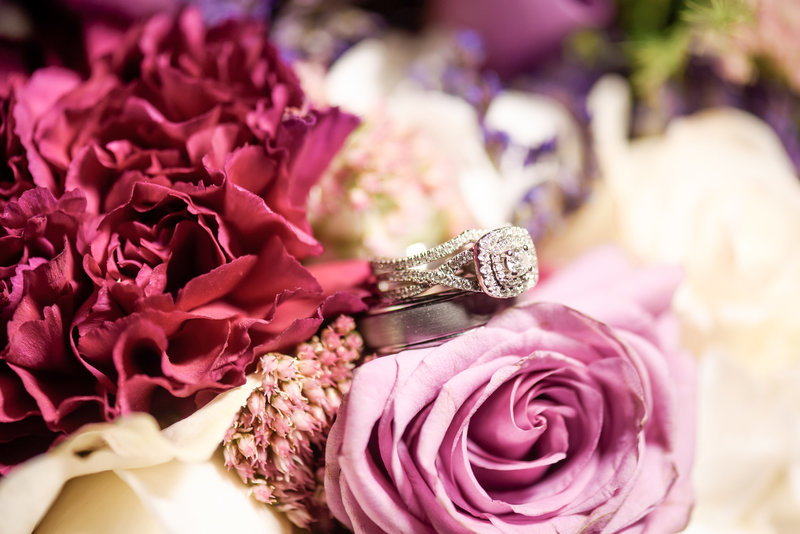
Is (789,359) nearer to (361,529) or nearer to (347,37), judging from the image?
(361,529)

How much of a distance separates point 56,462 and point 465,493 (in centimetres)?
30

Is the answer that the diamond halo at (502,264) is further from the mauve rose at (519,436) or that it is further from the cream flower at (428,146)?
the cream flower at (428,146)

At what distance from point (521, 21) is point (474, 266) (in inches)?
22.0

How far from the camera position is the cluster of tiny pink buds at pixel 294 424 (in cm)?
50

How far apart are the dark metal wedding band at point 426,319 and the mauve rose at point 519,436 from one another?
0.03 meters

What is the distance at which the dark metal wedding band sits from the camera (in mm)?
538

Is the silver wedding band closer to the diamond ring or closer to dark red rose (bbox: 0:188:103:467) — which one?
the diamond ring

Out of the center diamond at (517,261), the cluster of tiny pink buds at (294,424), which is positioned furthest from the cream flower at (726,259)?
the cluster of tiny pink buds at (294,424)

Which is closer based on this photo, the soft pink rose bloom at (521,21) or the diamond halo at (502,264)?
the diamond halo at (502,264)

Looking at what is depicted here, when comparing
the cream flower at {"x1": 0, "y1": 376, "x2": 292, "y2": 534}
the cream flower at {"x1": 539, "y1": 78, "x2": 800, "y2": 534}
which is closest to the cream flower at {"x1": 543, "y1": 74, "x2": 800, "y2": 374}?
the cream flower at {"x1": 539, "y1": 78, "x2": 800, "y2": 534}

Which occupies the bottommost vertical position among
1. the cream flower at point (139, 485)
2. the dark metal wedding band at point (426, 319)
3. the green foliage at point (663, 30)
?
the cream flower at point (139, 485)

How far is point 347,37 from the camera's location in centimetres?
91

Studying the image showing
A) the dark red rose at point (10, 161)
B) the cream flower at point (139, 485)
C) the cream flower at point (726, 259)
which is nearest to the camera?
the cream flower at point (139, 485)

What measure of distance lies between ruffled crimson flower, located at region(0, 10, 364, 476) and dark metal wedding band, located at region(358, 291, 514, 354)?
0.03 m
